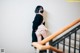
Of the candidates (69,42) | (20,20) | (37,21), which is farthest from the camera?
(20,20)

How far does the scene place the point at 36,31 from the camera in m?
4.14

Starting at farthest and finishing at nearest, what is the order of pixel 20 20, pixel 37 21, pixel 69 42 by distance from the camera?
pixel 20 20, pixel 37 21, pixel 69 42

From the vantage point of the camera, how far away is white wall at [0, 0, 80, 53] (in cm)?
415

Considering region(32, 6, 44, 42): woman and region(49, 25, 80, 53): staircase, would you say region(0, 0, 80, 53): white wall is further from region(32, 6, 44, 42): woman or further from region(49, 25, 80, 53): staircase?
region(49, 25, 80, 53): staircase

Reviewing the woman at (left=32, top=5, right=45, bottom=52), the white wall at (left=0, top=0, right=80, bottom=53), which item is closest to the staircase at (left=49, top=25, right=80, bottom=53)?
the woman at (left=32, top=5, right=45, bottom=52)

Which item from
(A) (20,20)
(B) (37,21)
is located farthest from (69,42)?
(A) (20,20)

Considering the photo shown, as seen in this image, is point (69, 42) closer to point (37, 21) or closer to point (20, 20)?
point (37, 21)

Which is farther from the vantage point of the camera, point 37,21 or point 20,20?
point 20,20

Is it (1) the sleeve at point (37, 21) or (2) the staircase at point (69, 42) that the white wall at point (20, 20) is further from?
(2) the staircase at point (69, 42)

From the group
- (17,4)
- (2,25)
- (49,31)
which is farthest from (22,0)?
(49,31)

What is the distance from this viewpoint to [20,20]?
4227 millimetres

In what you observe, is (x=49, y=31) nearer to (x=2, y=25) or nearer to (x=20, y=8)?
(x=20, y=8)

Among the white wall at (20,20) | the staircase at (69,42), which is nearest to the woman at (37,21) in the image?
the white wall at (20,20)

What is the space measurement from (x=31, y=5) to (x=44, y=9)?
1.35 ft
